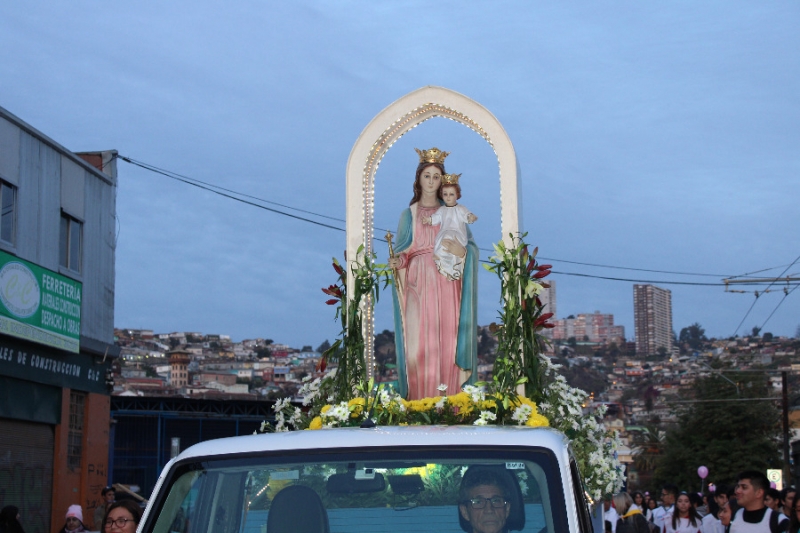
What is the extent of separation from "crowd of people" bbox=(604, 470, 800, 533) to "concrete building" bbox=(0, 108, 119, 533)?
9893 mm

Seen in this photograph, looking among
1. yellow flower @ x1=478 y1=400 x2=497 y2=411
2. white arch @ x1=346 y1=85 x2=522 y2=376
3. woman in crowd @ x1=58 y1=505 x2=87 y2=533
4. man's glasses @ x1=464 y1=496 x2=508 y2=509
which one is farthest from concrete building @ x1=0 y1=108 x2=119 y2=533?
man's glasses @ x1=464 y1=496 x2=508 y2=509

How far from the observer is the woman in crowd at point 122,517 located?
606 cm

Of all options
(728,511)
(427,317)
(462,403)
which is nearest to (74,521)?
(462,403)

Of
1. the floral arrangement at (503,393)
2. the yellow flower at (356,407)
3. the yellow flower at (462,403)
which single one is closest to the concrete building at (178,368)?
the floral arrangement at (503,393)

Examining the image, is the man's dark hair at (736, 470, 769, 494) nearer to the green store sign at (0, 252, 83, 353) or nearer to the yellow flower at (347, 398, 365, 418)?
the yellow flower at (347, 398, 365, 418)

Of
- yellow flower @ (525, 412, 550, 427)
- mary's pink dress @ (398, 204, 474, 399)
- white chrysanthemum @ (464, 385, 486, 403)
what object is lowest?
yellow flower @ (525, 412, 550, 427)

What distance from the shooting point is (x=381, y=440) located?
3.75 m

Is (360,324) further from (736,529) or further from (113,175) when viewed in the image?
(113,175)

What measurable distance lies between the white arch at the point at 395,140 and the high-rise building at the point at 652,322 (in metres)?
155

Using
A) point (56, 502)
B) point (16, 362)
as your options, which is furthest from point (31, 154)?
point (56, 502)

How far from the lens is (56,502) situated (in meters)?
20.2

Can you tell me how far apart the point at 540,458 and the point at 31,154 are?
696 inches

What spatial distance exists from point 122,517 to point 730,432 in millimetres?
50093

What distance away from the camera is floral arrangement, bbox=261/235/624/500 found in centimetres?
912
